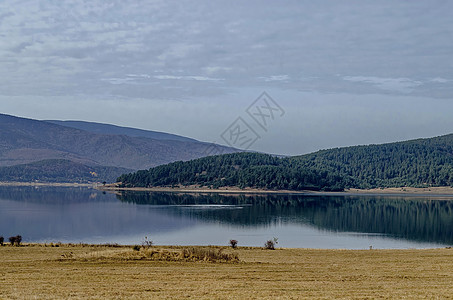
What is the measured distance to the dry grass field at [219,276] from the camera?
50.9ft

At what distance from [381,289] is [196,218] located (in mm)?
46513

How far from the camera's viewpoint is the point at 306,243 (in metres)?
40.2

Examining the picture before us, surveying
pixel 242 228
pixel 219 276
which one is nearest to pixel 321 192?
pixel 242 228

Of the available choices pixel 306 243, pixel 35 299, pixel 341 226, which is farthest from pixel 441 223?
pixel 35 299

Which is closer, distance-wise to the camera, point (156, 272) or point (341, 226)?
point (156, 272)

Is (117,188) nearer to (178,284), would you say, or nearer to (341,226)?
(341,226)

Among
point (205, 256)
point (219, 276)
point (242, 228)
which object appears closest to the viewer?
point (219, 276)

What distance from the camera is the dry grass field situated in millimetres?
15508

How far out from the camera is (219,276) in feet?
61.9

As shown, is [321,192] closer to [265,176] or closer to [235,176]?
[265,176]

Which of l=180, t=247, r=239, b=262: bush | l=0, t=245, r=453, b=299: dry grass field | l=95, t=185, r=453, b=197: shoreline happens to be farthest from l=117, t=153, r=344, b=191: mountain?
l=180, t=247, r=239, b=262: bush

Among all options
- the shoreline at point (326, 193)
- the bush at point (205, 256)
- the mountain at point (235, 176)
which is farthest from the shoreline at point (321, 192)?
the bush at point (205, 256)

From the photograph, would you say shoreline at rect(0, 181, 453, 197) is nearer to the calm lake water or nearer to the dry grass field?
the calm lake water

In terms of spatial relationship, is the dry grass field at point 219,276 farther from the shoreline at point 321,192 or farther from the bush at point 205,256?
the shoreline at point 321,192
